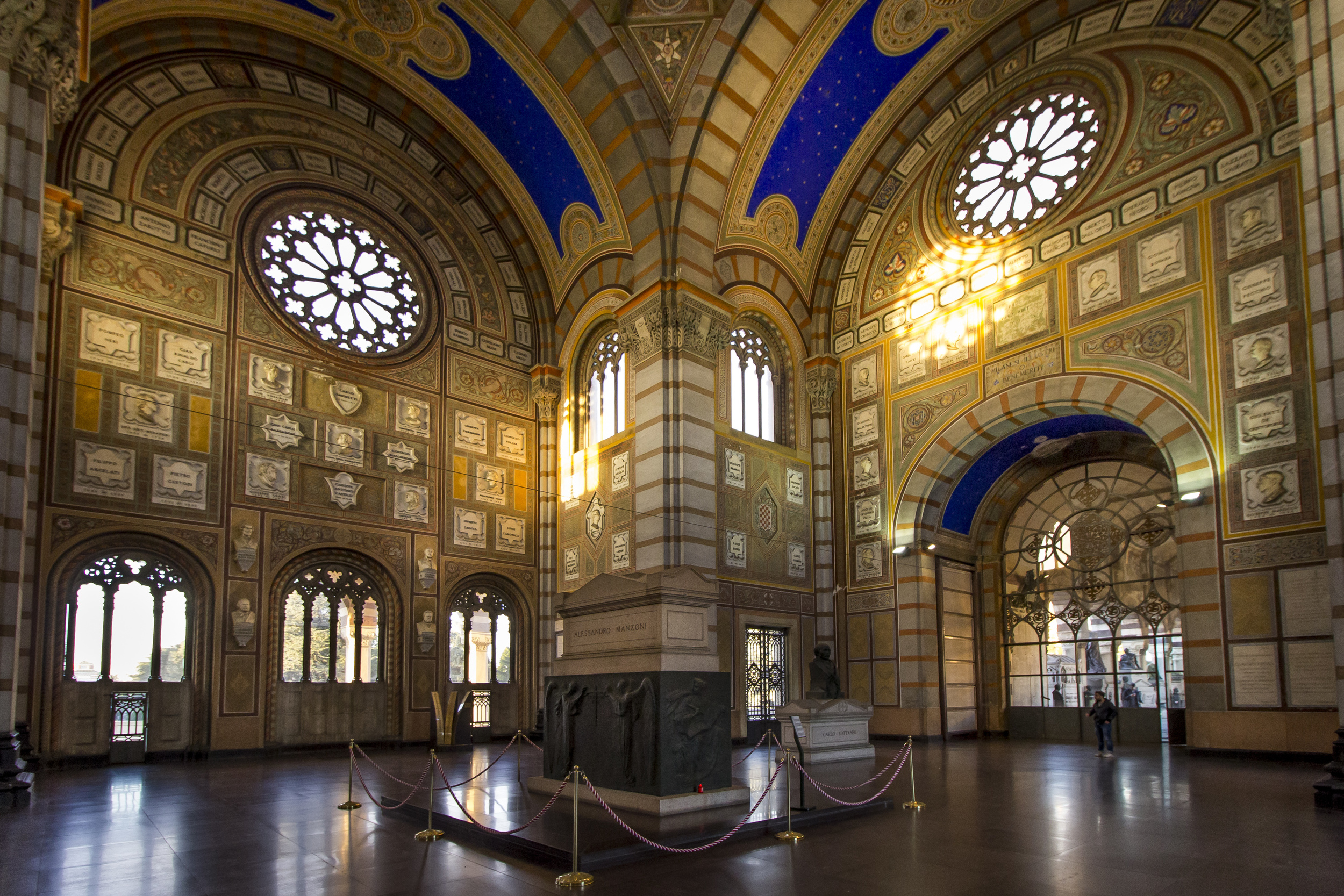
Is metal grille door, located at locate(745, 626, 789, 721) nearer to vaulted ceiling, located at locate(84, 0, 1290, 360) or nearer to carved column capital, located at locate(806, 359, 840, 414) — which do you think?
carved column capital, located at locate(806, 359, 840, 414)

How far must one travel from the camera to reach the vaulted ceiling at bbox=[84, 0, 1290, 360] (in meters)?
17.4

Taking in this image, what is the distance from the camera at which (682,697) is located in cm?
886

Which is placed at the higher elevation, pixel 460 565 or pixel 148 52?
pixel 148 52

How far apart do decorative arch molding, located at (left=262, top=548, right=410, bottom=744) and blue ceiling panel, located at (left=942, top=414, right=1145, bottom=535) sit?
12.0 metres

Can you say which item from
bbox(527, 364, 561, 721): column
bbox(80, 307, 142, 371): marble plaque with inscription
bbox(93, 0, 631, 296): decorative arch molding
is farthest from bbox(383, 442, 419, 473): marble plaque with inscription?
bbox(93, 0, 631, 296): decorative arch molding

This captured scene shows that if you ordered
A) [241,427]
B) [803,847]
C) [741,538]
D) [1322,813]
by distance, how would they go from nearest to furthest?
[803,847] → [1322,813] → [241,427] → [741,538]

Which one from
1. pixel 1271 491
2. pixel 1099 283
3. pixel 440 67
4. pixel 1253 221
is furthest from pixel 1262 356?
pixel 440 67

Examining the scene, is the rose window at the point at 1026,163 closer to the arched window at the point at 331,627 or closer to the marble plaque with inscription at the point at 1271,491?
the marble plaque with inscription at the point at 1271,491

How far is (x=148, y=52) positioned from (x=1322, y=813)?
20813mm

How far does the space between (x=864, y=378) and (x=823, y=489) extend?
2.75 metres

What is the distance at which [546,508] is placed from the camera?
21344 mm

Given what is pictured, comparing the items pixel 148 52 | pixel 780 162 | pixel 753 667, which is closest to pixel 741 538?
pixel 753 667

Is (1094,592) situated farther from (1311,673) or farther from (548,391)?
(548,391)

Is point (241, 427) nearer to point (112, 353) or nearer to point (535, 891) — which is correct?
point (112, 353)
